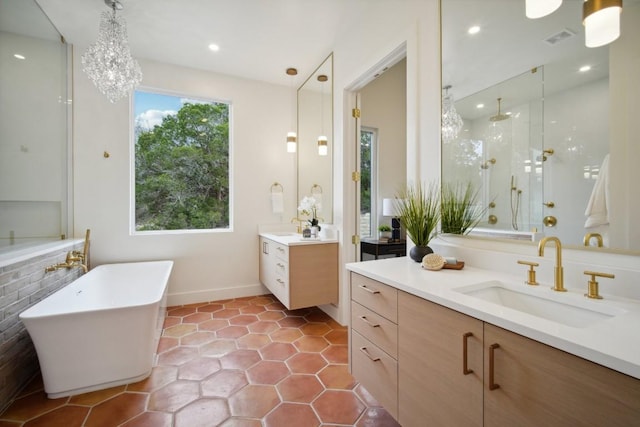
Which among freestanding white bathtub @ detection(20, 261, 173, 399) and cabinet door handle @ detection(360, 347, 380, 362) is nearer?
cabinet door handle @ detection(360, 347, 380, 362)

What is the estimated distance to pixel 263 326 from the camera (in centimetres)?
285

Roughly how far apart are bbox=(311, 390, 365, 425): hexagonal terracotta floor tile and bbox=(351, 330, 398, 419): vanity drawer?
216mm

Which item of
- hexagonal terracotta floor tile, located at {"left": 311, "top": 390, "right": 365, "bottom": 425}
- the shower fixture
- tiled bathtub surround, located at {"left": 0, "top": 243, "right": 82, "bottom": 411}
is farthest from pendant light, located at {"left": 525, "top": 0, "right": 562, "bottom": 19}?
tiled bathtub surround, located at {"left": 0, "top": 243, "right": 82, "bottom": 411}

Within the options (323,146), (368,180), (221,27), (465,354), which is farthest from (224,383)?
(368,180)

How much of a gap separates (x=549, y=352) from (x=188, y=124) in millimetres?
3943

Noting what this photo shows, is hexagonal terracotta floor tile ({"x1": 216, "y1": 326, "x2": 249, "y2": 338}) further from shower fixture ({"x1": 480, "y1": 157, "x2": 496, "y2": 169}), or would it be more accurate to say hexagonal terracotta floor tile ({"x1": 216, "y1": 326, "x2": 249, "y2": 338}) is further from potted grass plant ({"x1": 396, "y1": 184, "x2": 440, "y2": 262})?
shower fixture ({"x1": 480, "y1": 157, "x2": 496, "y2": 169})

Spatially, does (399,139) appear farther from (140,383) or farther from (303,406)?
(140,383)

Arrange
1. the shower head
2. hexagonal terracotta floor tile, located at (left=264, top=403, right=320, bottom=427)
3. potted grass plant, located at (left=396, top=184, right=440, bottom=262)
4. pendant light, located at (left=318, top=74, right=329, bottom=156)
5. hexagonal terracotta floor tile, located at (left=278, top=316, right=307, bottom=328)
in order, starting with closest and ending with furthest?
1. the shower head
2. hexagonal terracotta floor tile, located at (left=264, top=403, right=320, bottom=427)
3. potted grass plant, located at (left=396, top=184, right=440, bottom=262)
4. hexagonal terracotta floor tile, located at (left=278, top=316, right=307, bottom=328)
5. pendant light, located at (left=318, top=74, right=329, bottom=156)

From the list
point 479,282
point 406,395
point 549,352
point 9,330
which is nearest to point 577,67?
point 479,282

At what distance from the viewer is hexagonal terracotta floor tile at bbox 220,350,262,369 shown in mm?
2158

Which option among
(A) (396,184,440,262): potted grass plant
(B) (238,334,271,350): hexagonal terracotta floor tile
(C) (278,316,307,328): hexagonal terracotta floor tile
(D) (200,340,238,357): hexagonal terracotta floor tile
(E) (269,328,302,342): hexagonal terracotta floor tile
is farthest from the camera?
(C) (278,316,307,328): hexagonal terracotta floor tile

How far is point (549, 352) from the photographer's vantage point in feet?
2.55

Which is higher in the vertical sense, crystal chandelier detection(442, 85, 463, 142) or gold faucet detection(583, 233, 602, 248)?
crystal chandelier detection(442, 85, 463, 142)

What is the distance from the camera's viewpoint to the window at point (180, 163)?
11.2 feet
